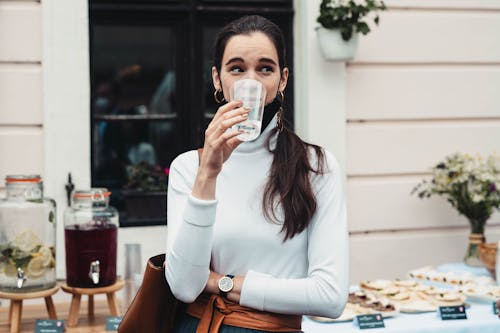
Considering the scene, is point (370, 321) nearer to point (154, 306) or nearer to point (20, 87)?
point (154, 306)

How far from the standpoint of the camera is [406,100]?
156 inches

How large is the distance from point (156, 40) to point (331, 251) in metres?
2.52

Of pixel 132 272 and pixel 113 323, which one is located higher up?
pixel 132 272

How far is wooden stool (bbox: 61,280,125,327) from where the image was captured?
251 centimetres

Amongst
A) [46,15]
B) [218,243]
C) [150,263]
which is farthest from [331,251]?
[46,15]

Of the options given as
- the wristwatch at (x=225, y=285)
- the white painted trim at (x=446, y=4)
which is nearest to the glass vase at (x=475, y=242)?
the white painted trim at (x=446, y=4)

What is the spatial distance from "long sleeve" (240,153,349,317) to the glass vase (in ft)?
6.95

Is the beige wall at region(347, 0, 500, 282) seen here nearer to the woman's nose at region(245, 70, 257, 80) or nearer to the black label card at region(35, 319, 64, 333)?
the black label card at region(35, 319, 64, 333)

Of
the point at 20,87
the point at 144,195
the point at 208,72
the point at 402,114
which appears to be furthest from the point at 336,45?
the point at 20,87

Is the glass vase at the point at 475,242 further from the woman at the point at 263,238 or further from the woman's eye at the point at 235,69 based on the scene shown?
the woman's eye at the point at 235,69

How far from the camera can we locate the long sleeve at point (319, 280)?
158cm

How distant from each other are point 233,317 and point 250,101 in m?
0.51

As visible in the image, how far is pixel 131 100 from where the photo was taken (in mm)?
3869

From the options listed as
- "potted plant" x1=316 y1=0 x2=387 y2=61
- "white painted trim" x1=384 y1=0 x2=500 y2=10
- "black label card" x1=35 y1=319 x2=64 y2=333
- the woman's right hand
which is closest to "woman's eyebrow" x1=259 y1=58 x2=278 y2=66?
the woman's right hand
